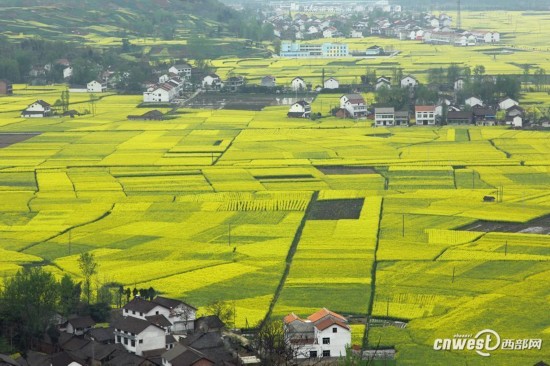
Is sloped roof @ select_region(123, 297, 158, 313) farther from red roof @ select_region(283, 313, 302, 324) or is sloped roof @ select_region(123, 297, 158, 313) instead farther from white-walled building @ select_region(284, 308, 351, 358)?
white-walled building @ select_region(284, 308, 351, 358)

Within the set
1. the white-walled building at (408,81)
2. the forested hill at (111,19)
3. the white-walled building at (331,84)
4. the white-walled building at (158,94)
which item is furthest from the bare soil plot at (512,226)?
the forested hill at (111,19)

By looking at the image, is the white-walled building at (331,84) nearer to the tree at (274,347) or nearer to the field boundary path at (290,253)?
the field boundary path at (290,253)

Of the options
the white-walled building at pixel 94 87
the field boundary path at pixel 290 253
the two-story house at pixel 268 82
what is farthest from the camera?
the white-walled building at pixel 94 87

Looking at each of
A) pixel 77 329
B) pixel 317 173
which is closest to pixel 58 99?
pixel 317 173

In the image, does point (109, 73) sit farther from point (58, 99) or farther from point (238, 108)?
point (238, 108)

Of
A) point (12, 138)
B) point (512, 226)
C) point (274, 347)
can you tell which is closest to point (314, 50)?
point (12, 138)

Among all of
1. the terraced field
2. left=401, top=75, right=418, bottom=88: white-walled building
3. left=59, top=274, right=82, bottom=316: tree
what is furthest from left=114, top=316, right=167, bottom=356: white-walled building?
left=401, top=75, right=418, bottom=88: white-walled building

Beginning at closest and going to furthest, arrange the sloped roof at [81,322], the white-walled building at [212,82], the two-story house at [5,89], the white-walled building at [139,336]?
the white-walled building at [139,336]
the sloped roof at [81,322]
the two-story house at [5,89]
the white-walled building at [212,82]
